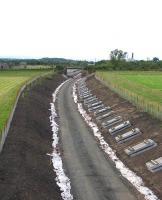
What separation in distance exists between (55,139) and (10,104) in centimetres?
1370

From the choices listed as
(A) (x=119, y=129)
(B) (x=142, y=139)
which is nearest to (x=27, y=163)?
(B) (x=142, y=139)

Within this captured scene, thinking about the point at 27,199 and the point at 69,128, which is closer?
the point at 27,199

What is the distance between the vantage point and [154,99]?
6644 centimetres

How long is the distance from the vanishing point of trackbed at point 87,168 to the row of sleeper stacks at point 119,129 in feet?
8.13

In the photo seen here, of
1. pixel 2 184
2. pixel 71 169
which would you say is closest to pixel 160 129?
pixel 71 169

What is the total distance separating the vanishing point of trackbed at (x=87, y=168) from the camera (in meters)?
32.0

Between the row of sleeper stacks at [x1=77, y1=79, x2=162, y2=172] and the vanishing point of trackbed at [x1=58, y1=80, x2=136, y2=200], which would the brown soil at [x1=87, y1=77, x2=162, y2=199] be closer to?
the row of sleeper stacks at [x1=77, y1=79, x2=162, y2=172]

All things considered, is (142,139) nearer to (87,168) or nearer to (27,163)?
(87,168)

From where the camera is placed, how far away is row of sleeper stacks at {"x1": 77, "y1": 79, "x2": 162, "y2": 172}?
40.8m

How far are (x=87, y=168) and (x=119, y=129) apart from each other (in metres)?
14.0

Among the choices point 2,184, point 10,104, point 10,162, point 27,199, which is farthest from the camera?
point 10,104

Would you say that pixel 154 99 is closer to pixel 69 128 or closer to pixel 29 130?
pixel 69 128

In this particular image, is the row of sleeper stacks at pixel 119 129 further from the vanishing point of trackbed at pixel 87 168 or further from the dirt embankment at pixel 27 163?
the dirt embankment at pixel 27 163

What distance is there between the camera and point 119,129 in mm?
51406
